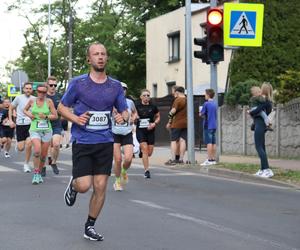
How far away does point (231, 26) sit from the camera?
15.7m

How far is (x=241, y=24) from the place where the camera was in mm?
15742

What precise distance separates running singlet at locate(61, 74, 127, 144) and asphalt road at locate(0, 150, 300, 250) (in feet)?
3.46

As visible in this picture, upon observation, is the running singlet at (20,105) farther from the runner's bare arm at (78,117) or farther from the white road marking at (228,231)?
the runner's bare arm at (78,117)

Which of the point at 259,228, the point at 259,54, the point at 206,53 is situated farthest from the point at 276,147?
the point at 259,228

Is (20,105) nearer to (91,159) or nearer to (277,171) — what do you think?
(277,171)

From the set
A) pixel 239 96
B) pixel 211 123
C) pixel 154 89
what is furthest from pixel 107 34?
pixel 211 123

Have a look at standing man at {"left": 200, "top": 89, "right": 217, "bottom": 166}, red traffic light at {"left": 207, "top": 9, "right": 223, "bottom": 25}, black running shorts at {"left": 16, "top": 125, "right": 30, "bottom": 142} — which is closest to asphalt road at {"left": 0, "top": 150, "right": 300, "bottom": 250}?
black running shorts at {"left": 16, "top": 125, "right": 30, "bottom": 142}

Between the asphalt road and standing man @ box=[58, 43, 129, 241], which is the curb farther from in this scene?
standing man @ box=[58, 43, 129, 241]

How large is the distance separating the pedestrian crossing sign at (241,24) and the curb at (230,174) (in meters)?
2.96

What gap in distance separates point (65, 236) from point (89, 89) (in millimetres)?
1549

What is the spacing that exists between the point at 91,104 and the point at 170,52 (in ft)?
100.0

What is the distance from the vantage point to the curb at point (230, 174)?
41.9 feet

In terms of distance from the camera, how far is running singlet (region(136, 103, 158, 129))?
44.0 ft

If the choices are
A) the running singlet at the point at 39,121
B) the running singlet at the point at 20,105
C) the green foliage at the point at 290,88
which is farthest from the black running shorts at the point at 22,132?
the green foliage at the point at 290,88
